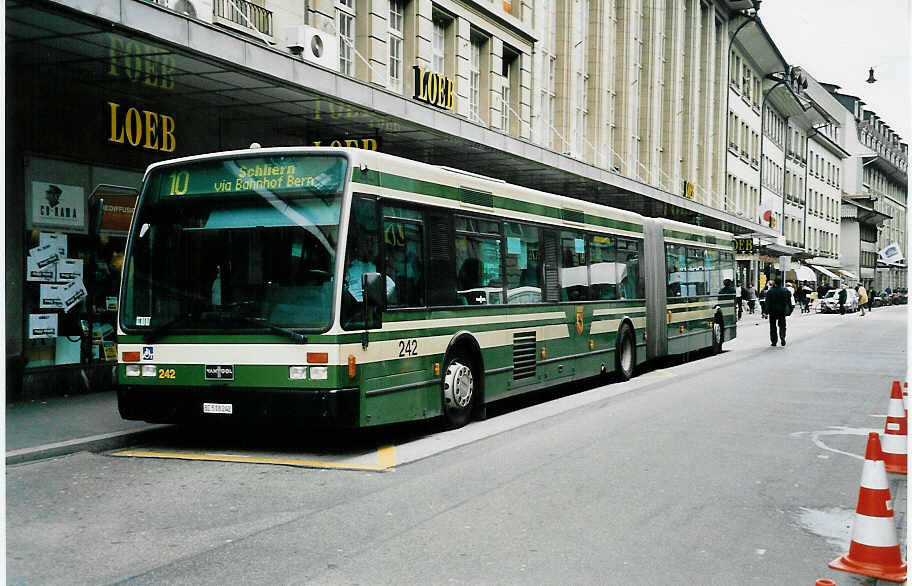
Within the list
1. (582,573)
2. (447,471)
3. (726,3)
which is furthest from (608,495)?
(726,3)

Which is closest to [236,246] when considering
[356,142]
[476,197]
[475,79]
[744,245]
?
[476,197]

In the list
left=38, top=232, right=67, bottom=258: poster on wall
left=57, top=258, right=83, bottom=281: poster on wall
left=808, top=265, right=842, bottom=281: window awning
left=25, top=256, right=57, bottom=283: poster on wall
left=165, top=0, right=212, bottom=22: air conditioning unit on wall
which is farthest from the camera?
left=808, top=265, right=842, bottom=281: window awning

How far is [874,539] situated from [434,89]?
18.5 m

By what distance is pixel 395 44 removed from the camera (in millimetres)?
23047

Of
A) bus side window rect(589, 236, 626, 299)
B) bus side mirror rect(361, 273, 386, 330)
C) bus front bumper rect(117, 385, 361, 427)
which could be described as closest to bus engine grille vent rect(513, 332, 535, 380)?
bus side window rect(589, 236, 626, 299)

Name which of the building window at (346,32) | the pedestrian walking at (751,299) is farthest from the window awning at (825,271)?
the building window at (346,32)

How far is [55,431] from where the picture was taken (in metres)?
10.4

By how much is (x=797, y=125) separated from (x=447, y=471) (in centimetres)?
7808

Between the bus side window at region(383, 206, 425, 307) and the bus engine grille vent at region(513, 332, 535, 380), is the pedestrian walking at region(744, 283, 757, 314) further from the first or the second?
the bus side window at region(383, 206, 425, 307)

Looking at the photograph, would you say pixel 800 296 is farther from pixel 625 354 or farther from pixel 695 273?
pixel 625 354

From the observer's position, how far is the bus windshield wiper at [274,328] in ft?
29.5

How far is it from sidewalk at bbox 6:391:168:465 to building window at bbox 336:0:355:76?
9898mm

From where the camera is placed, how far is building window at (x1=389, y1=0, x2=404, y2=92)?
74.7 ft

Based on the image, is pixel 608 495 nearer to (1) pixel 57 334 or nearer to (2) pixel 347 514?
(2) pixel 347 514
